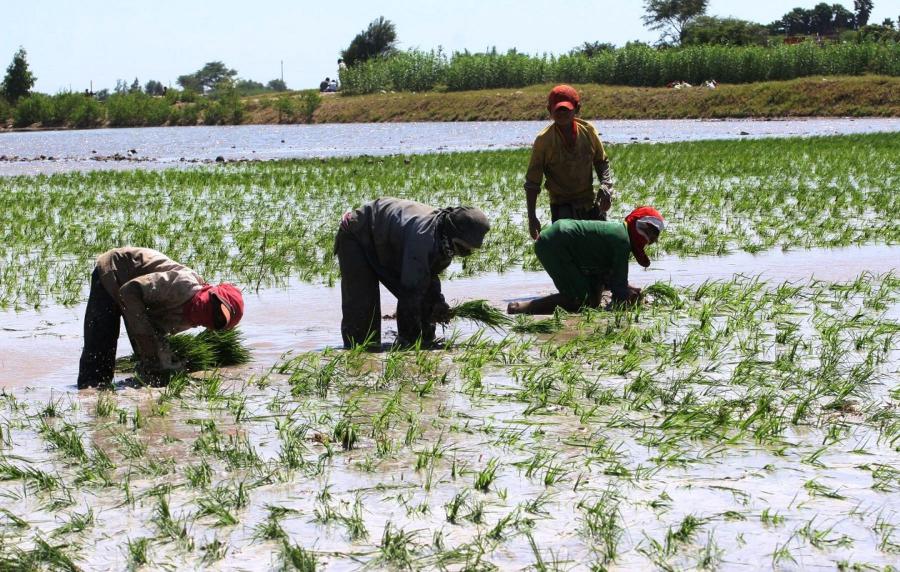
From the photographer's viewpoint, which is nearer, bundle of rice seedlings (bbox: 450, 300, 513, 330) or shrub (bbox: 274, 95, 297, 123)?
bundle of rice seedlings (bbox: 450, 300, 513, 330)

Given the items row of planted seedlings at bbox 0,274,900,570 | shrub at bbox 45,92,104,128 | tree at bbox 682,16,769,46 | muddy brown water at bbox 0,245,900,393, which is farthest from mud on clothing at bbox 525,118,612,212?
shrub at bbox 45,92,104,128

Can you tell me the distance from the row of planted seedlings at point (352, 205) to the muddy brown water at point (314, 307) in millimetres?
336

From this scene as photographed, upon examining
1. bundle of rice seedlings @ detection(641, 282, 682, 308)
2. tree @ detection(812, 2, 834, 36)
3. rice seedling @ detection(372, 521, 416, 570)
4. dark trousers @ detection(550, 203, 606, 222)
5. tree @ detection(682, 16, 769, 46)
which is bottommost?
rice seedling @ detection(372, 521, 416, 570)

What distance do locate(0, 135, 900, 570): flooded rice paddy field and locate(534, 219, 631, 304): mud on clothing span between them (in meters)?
0.33

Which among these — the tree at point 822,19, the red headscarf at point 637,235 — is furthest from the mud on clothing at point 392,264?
the tree at point 822,19

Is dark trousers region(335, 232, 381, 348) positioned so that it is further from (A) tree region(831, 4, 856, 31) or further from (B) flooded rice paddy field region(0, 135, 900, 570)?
(A) tree region(831, 4, 856, 31)

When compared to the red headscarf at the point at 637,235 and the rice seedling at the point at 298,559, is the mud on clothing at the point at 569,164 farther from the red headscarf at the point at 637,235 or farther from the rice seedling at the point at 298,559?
the rice seedling at the point at 298,559

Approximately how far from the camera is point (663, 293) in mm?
8156

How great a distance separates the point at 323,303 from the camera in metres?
8.59

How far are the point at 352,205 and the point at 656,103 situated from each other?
39.2 m

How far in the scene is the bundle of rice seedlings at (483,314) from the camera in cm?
757

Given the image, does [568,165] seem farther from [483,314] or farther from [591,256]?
[483,314]

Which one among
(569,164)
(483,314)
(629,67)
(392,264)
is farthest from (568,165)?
(629,67)

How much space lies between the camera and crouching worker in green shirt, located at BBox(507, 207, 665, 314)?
7586 mm
